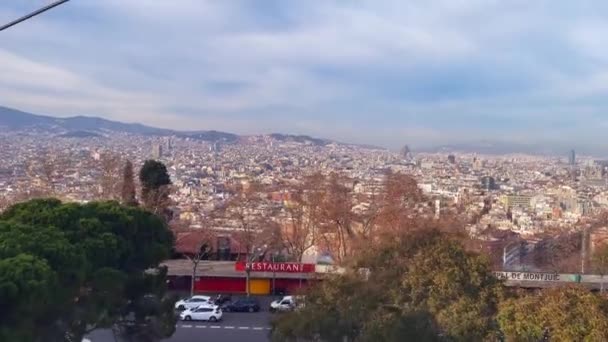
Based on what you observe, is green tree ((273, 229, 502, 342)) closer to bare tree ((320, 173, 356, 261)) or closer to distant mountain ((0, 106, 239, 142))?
bare tree ((320, 173, 356, 261))

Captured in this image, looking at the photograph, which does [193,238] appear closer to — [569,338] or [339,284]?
[339,284]

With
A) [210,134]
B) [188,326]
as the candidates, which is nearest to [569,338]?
[188,326]

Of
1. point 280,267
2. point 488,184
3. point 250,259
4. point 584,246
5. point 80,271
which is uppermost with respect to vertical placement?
point 488,184

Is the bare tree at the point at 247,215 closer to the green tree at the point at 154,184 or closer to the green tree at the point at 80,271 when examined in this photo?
the green tree at the point at 154,184

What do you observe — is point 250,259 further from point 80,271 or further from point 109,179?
point 80,271

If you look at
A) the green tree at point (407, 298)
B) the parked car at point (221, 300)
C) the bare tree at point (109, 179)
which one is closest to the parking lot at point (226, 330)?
the parked car at point (221, 300)

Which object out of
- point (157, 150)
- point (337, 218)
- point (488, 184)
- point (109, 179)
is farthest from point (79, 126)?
point (337, 218)

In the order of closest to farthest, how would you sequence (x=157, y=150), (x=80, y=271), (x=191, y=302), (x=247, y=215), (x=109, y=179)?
(x=80, y=271), (x=191, y=302), (x=247, y=215), (x=109, y=179), (x=157, y=150)
